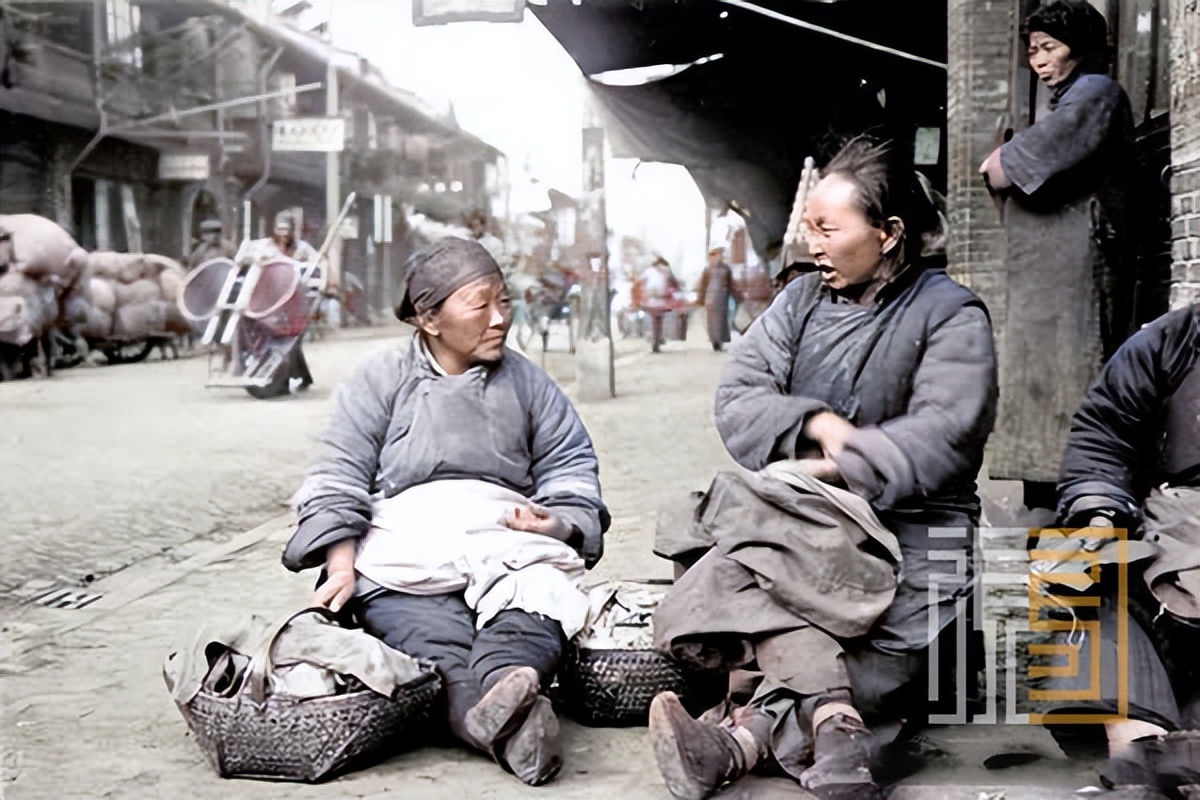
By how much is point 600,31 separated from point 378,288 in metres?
1.22

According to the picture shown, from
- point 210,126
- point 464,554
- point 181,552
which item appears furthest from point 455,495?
point 210,126

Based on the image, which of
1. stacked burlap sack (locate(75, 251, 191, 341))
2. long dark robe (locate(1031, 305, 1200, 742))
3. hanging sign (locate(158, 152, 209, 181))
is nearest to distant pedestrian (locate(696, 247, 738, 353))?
long dark robe (locate(1031, 305, 1200, 742))

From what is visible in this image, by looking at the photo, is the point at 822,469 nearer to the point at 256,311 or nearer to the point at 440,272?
the point at 440,272

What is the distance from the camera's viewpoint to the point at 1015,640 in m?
3.53

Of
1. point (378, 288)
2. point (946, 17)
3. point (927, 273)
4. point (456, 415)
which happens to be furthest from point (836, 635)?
point (946, 17)

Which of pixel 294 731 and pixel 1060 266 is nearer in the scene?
pixel 294 731

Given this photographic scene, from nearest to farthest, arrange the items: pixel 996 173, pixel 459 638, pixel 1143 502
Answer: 1. pixel 1143 502
2. pixel 459 638
3. pixel 996 173

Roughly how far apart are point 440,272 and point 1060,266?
232cm

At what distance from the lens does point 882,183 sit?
2775mm

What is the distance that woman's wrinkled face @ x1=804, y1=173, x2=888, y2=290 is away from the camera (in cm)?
277

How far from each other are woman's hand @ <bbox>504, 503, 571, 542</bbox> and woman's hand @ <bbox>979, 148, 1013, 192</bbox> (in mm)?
2098

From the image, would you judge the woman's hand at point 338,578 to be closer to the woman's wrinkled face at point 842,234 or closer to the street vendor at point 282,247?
the woman's wrinkled face at point 842,234

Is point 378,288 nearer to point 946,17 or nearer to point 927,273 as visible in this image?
point 927,273

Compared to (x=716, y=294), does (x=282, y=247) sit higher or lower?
higher
